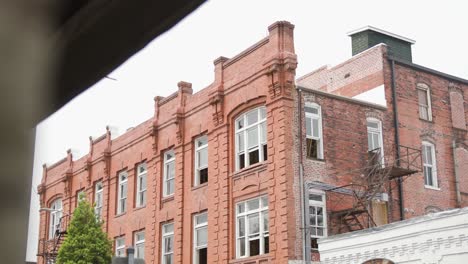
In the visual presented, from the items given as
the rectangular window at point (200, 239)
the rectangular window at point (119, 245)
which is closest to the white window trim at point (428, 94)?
the rectangular window at point (200, 239)

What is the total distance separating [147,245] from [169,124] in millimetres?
5326

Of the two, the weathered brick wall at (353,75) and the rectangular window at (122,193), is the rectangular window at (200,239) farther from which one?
the weathered brick wall at (353,75)

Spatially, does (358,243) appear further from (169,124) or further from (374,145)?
(169,124)

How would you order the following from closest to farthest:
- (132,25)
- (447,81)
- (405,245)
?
(132,25) → (405,245) → (447,81)

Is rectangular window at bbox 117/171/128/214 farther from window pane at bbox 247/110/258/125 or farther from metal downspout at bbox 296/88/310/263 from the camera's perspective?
metal downspout at bbox 296/88/310/263

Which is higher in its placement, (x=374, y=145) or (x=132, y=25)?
(x=374, y=145)

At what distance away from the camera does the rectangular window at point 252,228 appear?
901 inches

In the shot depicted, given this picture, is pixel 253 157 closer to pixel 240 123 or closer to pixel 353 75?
pixel 240 123

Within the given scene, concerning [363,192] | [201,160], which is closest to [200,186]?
[201,160]

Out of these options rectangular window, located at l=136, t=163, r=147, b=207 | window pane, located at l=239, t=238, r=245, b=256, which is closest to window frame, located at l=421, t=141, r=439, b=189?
window pane, located at l=239, t=238, r=245, b=256

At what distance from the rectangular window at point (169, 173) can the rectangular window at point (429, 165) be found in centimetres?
1042

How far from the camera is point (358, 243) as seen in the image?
19734 millimetres

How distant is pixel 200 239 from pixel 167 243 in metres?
2.67

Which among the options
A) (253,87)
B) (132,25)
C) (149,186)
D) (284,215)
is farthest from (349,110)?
(132,25)
